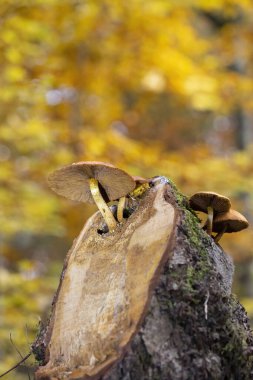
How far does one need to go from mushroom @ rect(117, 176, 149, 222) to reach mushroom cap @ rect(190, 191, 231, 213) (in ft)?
0.70

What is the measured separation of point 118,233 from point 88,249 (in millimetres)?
151

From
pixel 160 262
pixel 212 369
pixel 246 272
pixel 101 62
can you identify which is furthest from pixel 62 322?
pixel 246 272

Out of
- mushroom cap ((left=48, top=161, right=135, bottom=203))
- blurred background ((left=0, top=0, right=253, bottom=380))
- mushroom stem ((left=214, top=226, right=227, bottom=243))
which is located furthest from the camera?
blurred background ((left=0, top=0, right=253, bottom=380))

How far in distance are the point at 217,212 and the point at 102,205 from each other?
0.52 m

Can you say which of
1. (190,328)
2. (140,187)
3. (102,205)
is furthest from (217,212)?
(190,328)

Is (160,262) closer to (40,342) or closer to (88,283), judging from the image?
(88,283)

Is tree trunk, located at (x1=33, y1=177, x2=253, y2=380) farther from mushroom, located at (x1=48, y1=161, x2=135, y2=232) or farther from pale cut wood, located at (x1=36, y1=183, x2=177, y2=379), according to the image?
mushroom, located at (x1=48, y1=161, x2=135, y2=232)

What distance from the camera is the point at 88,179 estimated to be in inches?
88.4

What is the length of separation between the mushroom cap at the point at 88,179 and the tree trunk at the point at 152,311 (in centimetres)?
16

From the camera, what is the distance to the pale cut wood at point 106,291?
180 centimetres

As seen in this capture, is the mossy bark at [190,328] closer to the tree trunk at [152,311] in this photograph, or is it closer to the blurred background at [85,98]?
the tree trunk at [152,311]

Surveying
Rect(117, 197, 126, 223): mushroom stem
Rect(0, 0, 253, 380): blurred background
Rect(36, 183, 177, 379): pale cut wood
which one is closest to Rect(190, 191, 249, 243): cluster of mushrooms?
Rect(36, 183, 177, 379): pale cut wood

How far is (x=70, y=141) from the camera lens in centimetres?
718

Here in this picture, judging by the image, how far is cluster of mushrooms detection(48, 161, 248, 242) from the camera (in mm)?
2148
